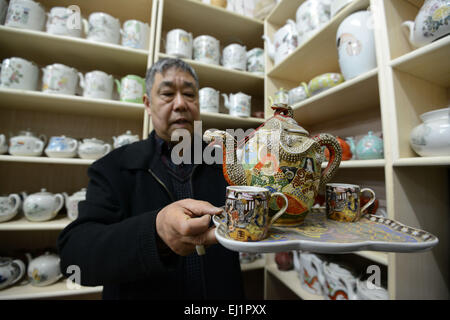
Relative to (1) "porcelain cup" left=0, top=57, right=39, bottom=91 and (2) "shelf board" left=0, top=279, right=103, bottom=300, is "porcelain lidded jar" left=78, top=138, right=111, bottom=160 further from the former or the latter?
(2) "shelf board" left=0, top=279, right=103, bottom=300

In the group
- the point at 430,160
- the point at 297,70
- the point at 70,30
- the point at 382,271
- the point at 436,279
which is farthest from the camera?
the point at 297,70

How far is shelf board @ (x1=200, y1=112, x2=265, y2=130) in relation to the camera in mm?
1077

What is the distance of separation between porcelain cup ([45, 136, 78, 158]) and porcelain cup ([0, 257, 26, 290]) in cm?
51

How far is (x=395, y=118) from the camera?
0.58 meters

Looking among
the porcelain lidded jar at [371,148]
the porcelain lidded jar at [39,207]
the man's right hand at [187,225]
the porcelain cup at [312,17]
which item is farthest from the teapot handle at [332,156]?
the porcelain lidded jar at [39,207]

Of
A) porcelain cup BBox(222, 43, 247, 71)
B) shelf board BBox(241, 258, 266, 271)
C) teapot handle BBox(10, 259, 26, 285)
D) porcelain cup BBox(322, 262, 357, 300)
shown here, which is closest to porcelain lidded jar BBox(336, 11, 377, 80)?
porcelain cup BBox(222, 43, 247, 71)

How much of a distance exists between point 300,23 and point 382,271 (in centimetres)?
125

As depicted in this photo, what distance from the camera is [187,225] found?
1.08ft

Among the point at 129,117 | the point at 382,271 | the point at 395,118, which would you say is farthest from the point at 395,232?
the point at 129,117

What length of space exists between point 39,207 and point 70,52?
0.81m

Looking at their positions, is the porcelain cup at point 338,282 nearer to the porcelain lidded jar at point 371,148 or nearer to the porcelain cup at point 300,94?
the porcelain lidded jar at point 371,148

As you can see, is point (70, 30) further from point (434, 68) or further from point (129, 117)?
point (434, 68)

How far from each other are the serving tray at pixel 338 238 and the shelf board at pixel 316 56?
815 millimetres

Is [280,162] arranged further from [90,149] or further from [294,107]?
[90,149]
